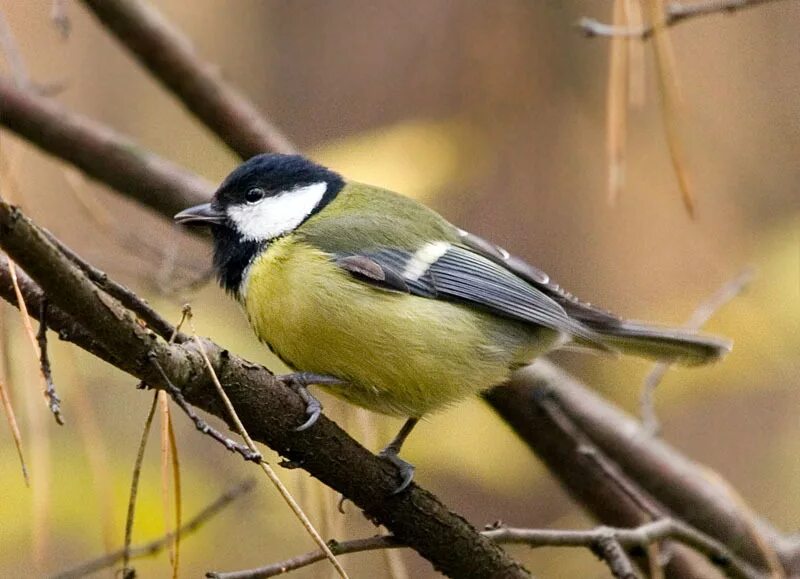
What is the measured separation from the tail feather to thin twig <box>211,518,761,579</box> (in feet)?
1.38

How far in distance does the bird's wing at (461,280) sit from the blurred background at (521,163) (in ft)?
1.06

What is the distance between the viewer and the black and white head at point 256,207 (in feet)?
6.59

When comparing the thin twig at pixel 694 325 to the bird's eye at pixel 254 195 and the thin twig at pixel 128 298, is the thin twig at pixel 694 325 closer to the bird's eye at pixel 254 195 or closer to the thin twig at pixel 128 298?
the bird's eye at pixel 254 195

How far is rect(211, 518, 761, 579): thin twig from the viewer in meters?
1.34

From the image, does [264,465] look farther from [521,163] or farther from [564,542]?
[521,163]

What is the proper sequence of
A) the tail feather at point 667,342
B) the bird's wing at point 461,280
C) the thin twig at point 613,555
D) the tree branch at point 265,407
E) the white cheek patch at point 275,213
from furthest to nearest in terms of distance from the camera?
the tail feather at point 667,342
the white cheek patch at point 275,213
the bird's wing at point 461,280
the thin twig at point 613,555
the tree branch at point 265,407

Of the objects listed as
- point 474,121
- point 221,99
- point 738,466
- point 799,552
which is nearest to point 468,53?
point 474,121

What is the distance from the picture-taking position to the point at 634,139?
12.5 feet

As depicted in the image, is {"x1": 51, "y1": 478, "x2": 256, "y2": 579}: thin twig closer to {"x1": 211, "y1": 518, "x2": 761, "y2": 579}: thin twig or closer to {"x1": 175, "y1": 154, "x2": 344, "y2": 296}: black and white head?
{"x1": 211, "y1": 518, "x2": 761, "y2": 579}: thin twig

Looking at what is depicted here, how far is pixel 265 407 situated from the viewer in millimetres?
1314

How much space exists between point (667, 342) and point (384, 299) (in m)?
0.67

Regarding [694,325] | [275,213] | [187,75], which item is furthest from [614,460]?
[187,75]

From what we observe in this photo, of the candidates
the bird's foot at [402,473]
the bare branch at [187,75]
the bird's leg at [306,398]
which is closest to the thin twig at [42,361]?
the bird's leg at [306,398]

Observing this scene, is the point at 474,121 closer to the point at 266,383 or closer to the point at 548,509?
the point at 548,509
